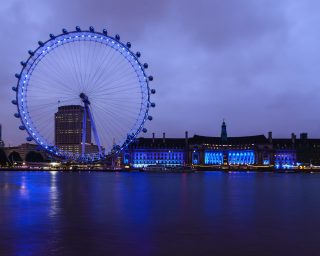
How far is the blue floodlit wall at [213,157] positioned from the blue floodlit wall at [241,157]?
10.1ft

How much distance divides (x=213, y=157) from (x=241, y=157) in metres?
9.37

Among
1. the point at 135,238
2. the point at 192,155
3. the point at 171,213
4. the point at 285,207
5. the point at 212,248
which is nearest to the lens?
the point at 212,248

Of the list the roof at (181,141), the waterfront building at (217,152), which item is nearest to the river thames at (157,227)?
the waterfront building at (217,152)

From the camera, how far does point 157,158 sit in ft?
604

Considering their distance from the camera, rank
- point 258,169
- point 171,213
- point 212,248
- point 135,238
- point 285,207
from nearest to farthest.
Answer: point 212,248 < point 135,238 < point 171,213 < point 285,207 < point 258,169

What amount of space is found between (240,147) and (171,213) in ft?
519

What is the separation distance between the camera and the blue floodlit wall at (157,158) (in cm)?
18338

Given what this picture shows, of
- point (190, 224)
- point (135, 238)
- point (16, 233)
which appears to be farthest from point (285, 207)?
point (16, 233)

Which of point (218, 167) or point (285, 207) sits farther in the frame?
point (218, 167)

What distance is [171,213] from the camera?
28.8 meters

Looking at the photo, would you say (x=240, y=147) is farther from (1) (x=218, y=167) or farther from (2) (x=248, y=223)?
(2) (x=248, y=223)

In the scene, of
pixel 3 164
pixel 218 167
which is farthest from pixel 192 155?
pixel 3 164

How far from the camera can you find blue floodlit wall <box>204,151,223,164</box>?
605 ft

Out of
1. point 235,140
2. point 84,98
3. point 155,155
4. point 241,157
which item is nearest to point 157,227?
point 84,98
